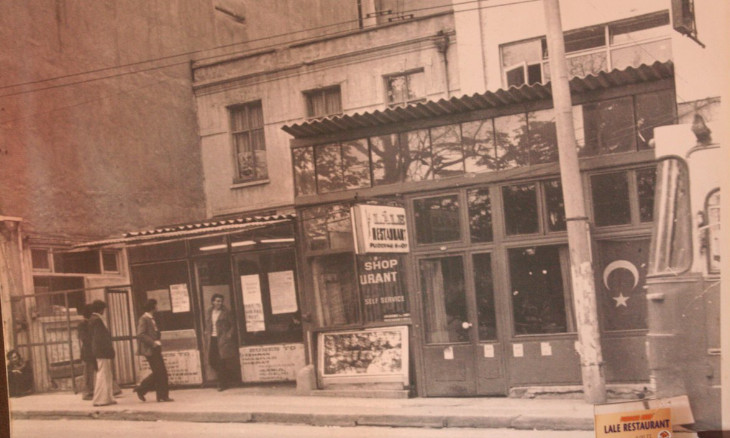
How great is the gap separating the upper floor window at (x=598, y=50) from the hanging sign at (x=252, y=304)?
6.62 feet

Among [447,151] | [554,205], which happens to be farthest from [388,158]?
[554,205]

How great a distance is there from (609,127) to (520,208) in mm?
698

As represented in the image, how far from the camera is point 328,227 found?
15.3ft

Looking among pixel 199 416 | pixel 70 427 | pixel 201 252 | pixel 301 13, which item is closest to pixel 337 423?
pixel 199 416

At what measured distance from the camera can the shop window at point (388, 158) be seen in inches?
182

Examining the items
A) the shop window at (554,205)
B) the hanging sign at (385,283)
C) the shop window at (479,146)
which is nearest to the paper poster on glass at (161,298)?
the hanging sign at (385,283)

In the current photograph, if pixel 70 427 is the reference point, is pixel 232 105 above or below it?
above

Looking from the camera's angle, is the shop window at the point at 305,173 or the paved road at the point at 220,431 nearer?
the paved road at the point at 220,431

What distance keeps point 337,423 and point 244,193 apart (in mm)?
→ 1563

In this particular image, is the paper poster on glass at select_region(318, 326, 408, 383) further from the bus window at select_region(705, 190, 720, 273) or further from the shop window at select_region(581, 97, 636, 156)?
the bus window at select_region(705, 190, 720, 273)

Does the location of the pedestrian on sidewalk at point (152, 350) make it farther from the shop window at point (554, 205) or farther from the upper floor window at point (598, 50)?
the upper floor window at point (598, 50)

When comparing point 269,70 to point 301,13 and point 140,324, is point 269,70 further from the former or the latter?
point 140,324

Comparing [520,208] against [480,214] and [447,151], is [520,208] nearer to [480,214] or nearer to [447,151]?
[480,214]

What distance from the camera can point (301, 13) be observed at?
182 inches
